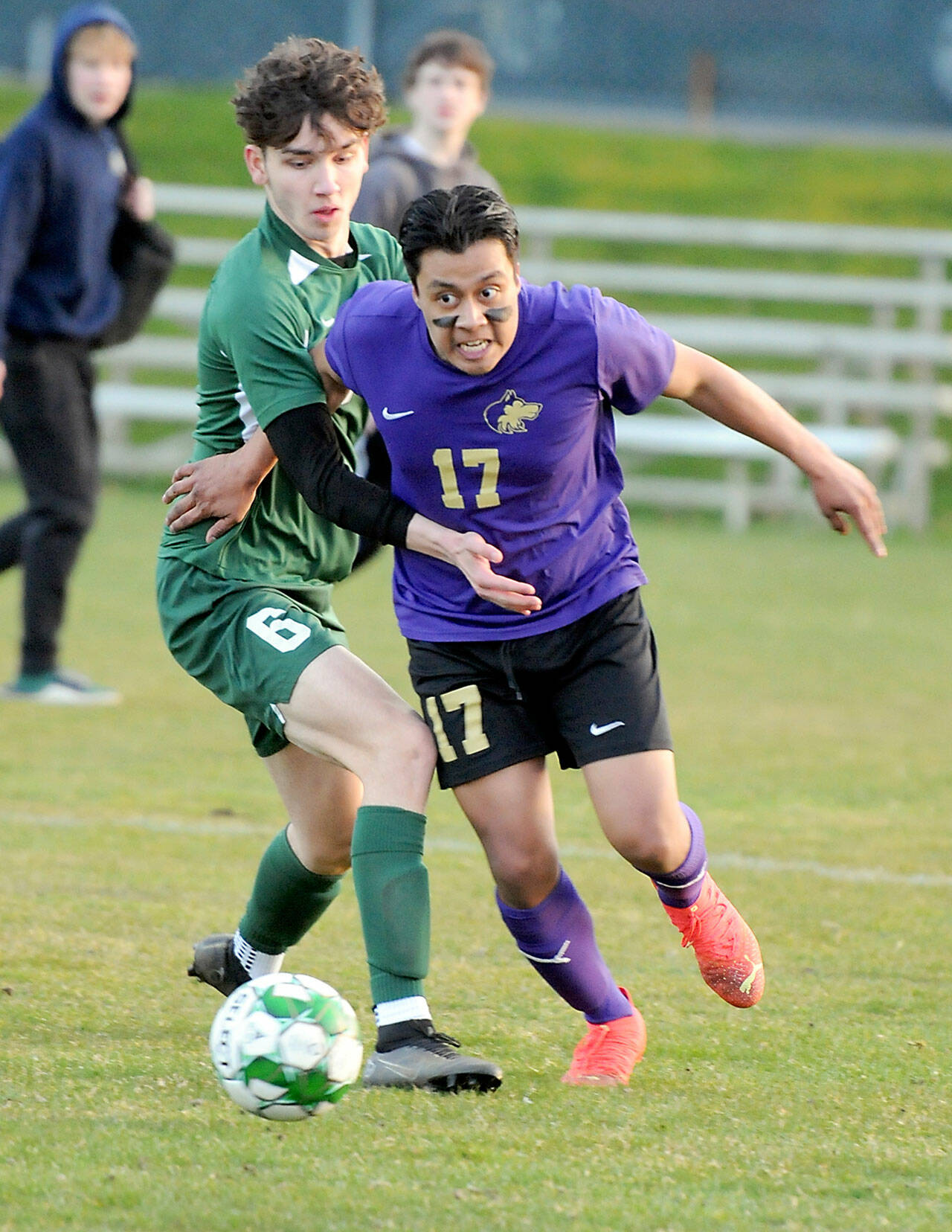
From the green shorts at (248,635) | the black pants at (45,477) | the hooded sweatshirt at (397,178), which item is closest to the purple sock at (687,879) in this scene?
the green shorts at (248,635)

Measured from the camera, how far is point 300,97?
147 inches

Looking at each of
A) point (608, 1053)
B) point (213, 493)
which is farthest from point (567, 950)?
point (213, 493)

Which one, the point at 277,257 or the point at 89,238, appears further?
the point at 89,238

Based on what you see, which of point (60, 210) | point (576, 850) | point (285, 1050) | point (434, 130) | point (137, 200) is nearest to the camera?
point (285, 1050)

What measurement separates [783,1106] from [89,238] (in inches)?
203

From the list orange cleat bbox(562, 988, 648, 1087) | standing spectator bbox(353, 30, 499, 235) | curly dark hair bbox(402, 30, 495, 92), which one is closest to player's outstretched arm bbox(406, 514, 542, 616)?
orange cleat bbox(562, 988, 648, 1087)

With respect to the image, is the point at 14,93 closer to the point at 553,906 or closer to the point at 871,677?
the point at 871,677

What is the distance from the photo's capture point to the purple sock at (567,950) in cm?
369

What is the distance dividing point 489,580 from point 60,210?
15.0 feet

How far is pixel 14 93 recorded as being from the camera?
22.2 m

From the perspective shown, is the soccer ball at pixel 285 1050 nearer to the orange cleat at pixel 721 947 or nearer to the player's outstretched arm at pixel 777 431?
the orange cleat at pixel 721 947

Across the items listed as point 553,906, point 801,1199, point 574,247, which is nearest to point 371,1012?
point 553,906

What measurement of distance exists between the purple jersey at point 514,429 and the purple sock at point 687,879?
20.0 inches

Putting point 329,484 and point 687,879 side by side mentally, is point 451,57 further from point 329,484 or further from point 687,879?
point 687,879
